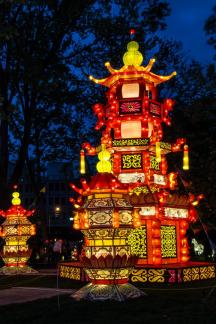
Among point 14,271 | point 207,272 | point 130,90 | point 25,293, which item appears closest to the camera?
point 25,293

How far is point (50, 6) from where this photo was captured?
65.5 feet

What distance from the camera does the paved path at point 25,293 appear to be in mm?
11336

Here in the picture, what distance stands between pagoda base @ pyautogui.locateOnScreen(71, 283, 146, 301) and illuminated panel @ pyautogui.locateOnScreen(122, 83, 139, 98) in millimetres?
8191

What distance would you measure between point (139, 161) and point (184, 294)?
5.76m

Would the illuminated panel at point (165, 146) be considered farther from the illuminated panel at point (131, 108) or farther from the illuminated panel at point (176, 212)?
the illuminated panel at point (176, 212)

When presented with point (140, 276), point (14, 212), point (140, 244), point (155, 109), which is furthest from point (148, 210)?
point (14, 212)

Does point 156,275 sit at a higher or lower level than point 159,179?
lower

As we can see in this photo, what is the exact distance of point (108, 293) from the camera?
33.7ft

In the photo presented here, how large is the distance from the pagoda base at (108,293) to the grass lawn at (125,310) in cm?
19

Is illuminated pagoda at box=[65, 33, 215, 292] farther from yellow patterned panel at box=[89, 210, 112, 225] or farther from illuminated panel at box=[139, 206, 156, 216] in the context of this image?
yellow patterned panel at box=[89, 210, 112, 225]

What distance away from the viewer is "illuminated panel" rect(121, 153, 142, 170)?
53.9 ft

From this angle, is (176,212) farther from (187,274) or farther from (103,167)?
(103,167)

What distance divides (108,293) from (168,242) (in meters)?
5.89

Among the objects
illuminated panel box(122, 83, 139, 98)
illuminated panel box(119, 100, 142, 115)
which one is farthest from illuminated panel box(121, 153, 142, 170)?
illuminated panel box(122, 83, 139, 98)
